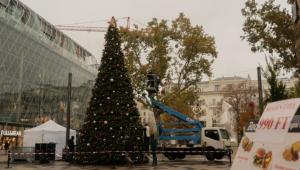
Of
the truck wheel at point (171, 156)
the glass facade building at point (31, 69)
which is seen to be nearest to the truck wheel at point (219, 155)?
the truck wheel at point (171, 156)

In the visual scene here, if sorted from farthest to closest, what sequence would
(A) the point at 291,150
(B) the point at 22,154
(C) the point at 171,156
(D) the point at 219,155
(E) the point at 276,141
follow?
(C) the point at 171,156 → (D) the point at 219,155 → (B) the point at 22,154 → (E) the point at 276,141 → (A) the point at 291,150

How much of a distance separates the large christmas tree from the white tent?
6.25 metres

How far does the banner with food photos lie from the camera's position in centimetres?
327

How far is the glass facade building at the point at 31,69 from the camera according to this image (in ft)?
164

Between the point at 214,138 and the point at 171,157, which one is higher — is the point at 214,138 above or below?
above

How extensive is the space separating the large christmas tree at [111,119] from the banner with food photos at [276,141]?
14647mm

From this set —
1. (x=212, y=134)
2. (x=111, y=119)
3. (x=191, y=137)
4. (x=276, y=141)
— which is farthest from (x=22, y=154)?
(x=276, y=141)

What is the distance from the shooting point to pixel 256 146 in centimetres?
418

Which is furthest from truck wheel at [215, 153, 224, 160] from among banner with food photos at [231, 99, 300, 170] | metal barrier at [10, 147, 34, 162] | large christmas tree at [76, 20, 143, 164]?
banner with food photos at [231, 99, 300, 170]

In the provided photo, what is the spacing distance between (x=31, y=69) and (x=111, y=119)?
41.6 metres

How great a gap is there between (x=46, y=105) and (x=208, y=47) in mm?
35783

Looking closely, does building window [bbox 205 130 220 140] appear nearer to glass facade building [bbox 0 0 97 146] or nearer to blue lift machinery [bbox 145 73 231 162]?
blue lift machinery [bbox 145 73 231 162]

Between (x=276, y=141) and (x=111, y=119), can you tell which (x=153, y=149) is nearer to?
(x=111, y=119)

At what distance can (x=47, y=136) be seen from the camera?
2488cm
